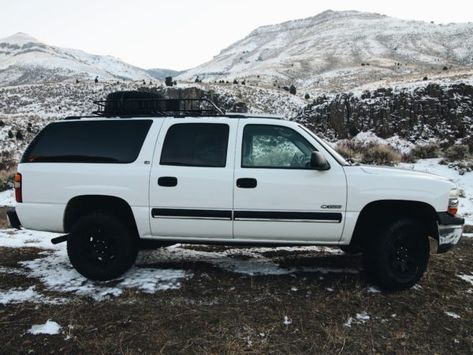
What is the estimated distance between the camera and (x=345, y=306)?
4371 mm

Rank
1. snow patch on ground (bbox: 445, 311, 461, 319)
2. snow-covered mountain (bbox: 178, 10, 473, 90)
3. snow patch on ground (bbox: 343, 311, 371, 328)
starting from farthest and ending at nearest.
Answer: snow-covered mountain (bbox: 178, 10, 473, 90) < snow patch on ground (bbox: 445, 311, 461, 319) < snow patch on ground (bbox: 343, 311, 371, 328)

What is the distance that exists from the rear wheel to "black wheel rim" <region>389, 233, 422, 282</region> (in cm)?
321

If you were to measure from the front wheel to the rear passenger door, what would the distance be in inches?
68.9

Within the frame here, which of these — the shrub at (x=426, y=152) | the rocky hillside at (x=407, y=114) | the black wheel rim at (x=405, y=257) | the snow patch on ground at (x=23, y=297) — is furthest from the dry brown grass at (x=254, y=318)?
the rocky hillside at (x=407, y=114)

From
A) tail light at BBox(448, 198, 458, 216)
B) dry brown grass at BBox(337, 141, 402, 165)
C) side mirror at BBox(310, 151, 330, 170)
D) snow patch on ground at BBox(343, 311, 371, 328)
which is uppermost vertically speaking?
side mirror at BBox(310, 151, 330, 170)

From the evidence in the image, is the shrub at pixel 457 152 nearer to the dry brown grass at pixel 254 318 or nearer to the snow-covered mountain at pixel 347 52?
the dry brown grass at pixel 254 318

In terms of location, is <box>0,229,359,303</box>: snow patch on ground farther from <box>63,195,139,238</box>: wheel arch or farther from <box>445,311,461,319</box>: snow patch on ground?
<box>445,311,461,319</box>: snow patch on ground

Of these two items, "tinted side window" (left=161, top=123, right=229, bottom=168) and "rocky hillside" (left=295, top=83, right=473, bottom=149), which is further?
"rocky hillside" (left=295, top=83, right=473, bottom=149)

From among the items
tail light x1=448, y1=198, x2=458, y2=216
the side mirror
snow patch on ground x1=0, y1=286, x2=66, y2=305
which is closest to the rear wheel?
snow patch on ground x1=0, y1=286, x2=66, y2=305

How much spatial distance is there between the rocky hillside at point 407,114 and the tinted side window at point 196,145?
13.7 m

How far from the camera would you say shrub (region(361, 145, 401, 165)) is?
14812mm

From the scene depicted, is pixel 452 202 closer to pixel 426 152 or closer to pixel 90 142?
pixel 90 142

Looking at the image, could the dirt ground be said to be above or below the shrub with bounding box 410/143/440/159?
below

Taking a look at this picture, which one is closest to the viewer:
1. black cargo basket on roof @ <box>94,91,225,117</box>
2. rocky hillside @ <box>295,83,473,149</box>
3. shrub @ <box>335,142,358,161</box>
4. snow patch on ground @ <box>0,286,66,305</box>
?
snow patch on ground @ <box>0,286,66,305</box>
